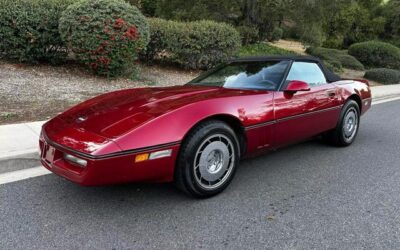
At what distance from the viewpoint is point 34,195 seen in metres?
3.24

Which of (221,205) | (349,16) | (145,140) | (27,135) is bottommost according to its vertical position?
(27,135)

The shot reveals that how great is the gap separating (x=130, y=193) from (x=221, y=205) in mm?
835

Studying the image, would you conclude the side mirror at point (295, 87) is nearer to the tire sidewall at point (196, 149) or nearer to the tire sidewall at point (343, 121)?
the tire sidewall at point (196, 149)

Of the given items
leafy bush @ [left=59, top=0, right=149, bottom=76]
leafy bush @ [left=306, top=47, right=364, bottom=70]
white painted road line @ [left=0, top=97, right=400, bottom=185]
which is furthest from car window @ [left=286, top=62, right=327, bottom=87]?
leafy bush @ [left=306, top=47, right=364, bottom=70]

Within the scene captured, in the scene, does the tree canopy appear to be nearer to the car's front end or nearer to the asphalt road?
the asphalt road

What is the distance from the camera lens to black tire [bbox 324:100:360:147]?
15.5ft

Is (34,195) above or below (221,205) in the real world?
below

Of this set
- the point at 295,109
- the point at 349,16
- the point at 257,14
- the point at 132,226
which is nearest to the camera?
the point at 132,226

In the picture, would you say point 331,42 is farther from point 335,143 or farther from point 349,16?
point 335,143

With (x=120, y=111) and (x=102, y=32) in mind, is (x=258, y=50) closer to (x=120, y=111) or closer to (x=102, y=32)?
(x=102, y=32)

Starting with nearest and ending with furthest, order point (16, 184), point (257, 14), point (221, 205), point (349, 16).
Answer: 1. point (221, 205)
2. point (16, 184)
3. point (257, 14)
4. point (349, 16)

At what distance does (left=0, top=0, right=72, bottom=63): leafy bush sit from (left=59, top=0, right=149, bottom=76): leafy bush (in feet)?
1.60

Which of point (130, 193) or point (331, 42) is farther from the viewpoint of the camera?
point (331, 42)

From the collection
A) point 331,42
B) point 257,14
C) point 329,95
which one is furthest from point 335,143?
point 331,42
